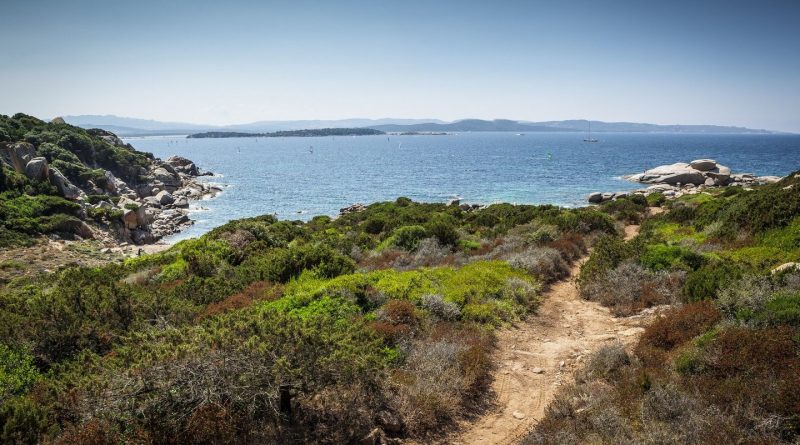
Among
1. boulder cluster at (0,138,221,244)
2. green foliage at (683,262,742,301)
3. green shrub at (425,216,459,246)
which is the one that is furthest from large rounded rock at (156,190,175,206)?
green foliage at (683,262,742,301)

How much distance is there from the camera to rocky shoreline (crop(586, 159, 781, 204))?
5497 centimetres

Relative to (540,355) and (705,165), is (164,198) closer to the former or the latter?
(540,355)

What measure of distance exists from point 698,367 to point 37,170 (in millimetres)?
61040

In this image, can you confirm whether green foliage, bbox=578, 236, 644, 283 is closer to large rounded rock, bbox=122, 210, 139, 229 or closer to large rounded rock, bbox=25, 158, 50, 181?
large rounded rock, bbox=122, 210, 139, 229

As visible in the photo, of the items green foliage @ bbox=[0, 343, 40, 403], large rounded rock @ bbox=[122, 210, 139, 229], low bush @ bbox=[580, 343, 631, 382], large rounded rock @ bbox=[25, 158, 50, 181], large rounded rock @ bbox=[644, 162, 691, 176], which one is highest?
large rounded rock @ bbox=[25, 158, 50, 181]

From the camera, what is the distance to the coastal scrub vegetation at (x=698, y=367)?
5.59 m

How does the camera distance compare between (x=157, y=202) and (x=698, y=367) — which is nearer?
(x=698, y=367)

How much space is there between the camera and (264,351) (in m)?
6.08

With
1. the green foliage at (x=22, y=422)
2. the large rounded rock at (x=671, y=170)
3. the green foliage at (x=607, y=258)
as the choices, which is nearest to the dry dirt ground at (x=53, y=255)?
the green foliage at (x=22, y=422)

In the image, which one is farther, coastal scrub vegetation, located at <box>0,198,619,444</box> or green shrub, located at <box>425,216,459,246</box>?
green shrub, located at <box>425,216,459,246</box>

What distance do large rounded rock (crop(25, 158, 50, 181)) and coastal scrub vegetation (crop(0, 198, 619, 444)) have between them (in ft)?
144

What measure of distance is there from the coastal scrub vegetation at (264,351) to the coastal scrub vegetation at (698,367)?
7.02 ft

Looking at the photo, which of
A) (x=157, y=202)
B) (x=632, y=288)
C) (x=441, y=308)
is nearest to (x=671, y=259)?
(x=632, y=288)

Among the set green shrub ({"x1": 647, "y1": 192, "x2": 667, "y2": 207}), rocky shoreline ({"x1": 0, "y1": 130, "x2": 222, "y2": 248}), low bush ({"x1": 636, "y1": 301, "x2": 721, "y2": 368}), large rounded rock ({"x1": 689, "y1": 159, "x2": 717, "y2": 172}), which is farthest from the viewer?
large rounded rock ({"x1": 689, "y1": 159, "x2": 717, "y2": 172})
